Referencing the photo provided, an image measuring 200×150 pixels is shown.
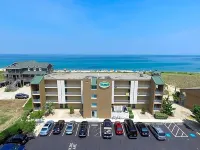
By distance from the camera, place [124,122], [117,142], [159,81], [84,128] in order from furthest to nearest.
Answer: [159,81], [124,122], [84,128], [117,142]

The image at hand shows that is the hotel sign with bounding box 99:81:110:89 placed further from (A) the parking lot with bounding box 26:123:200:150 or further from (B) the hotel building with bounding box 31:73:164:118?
(A) the parking lot with bounding box 26:123:200:150

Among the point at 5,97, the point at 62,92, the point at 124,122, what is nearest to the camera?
the point at 124,122

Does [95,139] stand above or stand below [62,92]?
below

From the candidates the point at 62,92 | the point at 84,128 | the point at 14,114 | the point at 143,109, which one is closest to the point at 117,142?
the point at 84,128

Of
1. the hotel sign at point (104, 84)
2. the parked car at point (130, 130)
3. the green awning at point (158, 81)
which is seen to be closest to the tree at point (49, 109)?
the hotel sign at point (104, 84)

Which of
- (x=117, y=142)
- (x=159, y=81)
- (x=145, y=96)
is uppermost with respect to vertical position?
(x=159, y=81)

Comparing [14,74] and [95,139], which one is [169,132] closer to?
[95,139]
